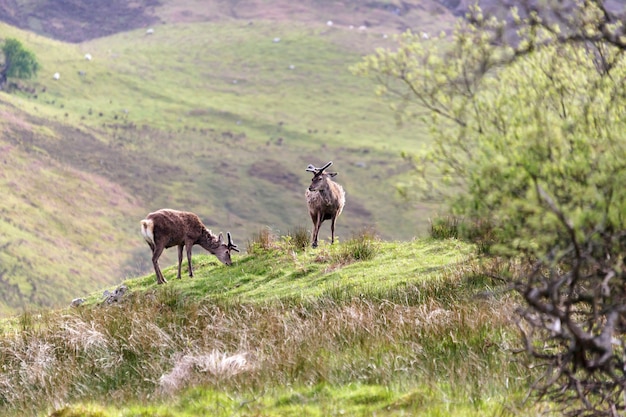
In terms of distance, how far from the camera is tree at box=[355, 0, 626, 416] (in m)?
6.95

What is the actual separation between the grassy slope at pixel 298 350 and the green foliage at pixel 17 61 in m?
111

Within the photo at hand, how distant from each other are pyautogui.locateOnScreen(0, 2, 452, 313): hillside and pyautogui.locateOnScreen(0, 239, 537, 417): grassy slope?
45.7 meters

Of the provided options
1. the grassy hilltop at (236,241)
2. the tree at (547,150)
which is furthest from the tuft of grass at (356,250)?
the tree at (547,150)

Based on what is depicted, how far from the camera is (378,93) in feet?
28.0

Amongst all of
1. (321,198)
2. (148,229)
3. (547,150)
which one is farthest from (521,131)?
(321,198)

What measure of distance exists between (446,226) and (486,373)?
35.3 ft

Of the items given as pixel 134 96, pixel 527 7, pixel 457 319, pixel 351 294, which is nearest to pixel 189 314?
pixel 351 294

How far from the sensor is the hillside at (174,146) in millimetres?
80000

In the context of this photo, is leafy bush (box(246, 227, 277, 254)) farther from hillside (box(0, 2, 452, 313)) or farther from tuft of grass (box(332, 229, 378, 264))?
hillside (box(0, 2, 452, 313))

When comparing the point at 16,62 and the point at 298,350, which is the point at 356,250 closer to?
the point at 298,350

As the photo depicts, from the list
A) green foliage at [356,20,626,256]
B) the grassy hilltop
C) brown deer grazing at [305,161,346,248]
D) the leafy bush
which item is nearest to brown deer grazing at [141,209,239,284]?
the leafy bush

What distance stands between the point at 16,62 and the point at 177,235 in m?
108

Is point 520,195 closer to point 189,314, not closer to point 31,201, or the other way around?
point 189,314

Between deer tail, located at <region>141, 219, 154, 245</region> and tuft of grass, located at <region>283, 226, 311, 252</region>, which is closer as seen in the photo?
deer tail, located at <region>141, 219, 154, 245</region>
